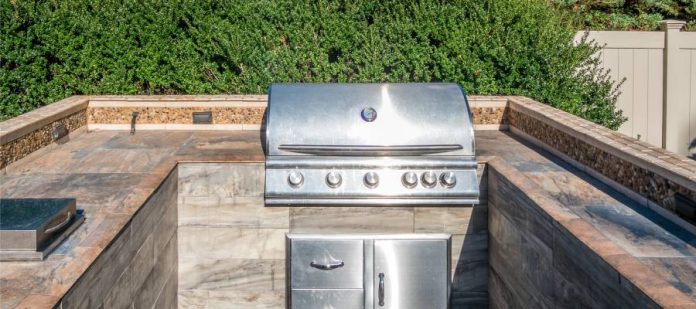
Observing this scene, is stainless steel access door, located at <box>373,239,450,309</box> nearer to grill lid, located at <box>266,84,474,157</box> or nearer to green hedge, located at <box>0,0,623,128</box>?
grill lid, located at <box>266,84,474,157</box>

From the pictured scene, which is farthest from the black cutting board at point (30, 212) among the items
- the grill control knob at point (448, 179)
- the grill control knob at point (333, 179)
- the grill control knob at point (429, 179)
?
the grill control knob at point (448, 179)

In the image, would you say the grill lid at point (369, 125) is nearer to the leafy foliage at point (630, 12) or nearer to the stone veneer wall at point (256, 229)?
the stone veneer wall at point (256, 229)

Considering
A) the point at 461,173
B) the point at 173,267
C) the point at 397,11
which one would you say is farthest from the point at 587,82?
the point at 173,267

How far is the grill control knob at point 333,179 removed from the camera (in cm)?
378

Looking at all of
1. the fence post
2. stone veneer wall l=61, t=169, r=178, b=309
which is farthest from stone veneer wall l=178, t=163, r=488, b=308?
the fence post

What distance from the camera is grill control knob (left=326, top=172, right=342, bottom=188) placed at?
12.4ft

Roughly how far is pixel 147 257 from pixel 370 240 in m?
1.42

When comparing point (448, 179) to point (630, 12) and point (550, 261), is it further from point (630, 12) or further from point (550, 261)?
point (630, 12)

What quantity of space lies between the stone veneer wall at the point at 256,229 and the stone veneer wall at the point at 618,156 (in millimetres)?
639

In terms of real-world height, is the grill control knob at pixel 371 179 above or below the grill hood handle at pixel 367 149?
below

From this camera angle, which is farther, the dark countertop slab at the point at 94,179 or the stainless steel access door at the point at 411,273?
the stainless steel access door at the point at 411,273

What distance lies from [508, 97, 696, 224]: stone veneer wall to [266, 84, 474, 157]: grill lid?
673 mm

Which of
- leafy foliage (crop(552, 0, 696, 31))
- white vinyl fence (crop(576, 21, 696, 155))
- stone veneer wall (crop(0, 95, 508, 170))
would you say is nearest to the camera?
stone veneer wall (crop(0, 95, 508, 170))

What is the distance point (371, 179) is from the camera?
3.79 metres
